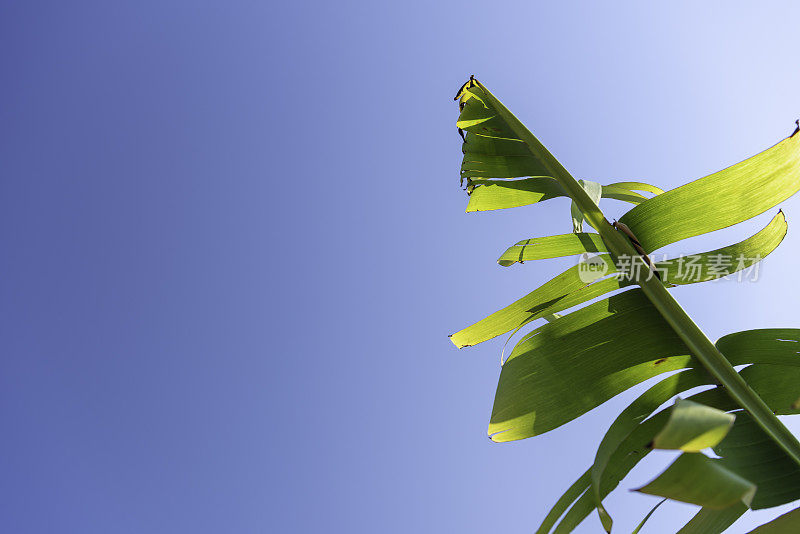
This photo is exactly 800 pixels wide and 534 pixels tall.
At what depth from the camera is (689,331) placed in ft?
3.11

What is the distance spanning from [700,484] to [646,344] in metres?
0.50

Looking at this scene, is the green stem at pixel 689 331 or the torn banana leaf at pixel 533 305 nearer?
the green stem at pixel 689 331

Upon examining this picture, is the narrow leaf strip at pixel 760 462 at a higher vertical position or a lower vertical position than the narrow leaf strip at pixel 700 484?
lower

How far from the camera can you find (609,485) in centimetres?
95

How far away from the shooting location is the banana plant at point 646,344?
34.4 inches

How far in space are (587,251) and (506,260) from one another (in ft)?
0.55

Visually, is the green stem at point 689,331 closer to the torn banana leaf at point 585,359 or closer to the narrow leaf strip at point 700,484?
the torn banana leaf at point 585,359

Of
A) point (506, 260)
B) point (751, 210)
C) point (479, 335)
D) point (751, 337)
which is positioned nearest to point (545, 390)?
point (479, 335)

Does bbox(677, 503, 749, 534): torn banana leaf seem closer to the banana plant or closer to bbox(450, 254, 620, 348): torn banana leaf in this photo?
the banana plant

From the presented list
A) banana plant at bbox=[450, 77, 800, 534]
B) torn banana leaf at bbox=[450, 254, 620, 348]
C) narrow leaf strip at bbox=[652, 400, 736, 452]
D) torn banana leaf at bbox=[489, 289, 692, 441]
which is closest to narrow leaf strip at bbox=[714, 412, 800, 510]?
banana plant at bbox=[450, 77, 800, 534]

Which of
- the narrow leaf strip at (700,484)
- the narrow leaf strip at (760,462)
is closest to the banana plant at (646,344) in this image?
the narrow leaf strip at (760,462)

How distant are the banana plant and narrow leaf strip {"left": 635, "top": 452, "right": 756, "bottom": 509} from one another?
291 mm

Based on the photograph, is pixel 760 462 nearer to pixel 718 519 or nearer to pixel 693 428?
pixel 718 519

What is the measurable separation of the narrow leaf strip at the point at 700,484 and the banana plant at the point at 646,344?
291 mm
